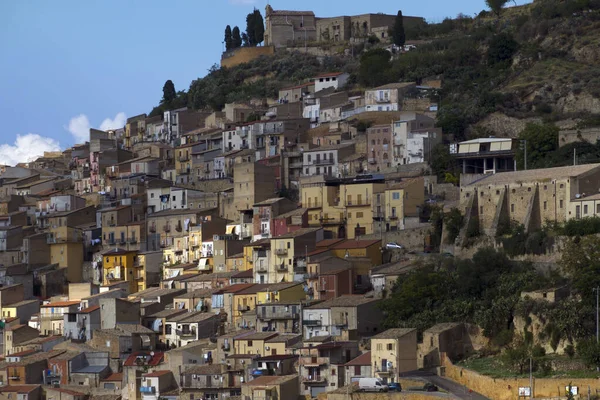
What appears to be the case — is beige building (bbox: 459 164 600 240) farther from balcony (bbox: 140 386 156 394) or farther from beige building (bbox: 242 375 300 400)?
balcony (bbox: 140 386 156 394)

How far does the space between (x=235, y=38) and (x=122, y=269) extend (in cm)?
3934

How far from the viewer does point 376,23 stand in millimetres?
111625

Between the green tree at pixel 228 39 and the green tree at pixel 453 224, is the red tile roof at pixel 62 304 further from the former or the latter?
the green tree at pixel 228 39

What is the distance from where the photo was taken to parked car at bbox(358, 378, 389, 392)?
57.9 m

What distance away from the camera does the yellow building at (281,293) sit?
229 ft

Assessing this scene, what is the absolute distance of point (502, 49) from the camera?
306 feet

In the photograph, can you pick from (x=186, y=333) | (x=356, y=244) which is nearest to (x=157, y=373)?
(x=186, y=333)

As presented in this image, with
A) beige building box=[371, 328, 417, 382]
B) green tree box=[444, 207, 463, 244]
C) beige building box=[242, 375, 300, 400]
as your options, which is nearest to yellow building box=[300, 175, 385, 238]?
green tree box=[444, 207, 463, 244]

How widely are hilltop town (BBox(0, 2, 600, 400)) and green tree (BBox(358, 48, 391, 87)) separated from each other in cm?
18

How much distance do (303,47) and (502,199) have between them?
155 ft

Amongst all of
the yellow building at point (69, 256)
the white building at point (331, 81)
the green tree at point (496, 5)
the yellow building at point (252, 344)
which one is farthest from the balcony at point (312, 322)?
the green tree at point (496, 5)

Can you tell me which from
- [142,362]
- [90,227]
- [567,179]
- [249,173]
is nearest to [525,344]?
[567,179]

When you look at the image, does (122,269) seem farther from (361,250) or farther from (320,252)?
(361,250)

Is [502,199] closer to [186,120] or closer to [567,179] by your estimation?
[567,179]
